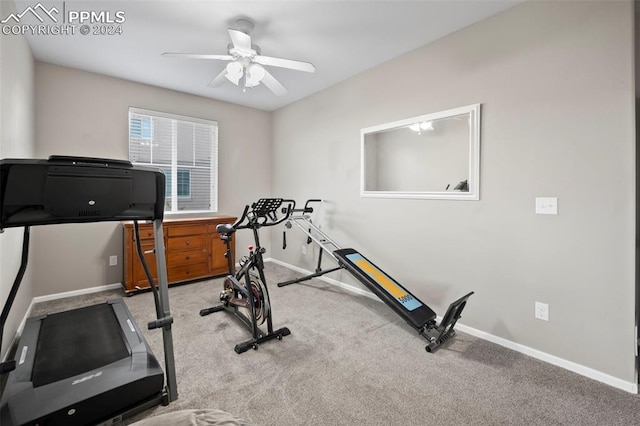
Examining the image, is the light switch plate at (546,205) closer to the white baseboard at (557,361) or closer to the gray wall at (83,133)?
the white baseboard at (557,361)

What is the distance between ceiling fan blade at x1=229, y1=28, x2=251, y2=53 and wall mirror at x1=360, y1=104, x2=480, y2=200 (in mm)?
1698

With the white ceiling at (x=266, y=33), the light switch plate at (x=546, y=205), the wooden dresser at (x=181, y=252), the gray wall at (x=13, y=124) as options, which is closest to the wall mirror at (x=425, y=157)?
the light switch plate at (x=546, y=205)

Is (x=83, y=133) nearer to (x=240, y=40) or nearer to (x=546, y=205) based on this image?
(x=240, y=40)

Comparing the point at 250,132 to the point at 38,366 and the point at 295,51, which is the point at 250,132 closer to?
the point at 295,51

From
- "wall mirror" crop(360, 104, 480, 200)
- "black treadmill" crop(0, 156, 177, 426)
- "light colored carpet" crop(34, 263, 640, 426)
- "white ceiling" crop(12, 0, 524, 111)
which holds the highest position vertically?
"white ceiling" crop(12, 0, 524, 111)

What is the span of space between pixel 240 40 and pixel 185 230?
2.59 metres

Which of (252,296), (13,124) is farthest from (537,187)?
(13,124)

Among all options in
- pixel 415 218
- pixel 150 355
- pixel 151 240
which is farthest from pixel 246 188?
pixel 150 355

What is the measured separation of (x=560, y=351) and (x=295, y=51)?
3581mm

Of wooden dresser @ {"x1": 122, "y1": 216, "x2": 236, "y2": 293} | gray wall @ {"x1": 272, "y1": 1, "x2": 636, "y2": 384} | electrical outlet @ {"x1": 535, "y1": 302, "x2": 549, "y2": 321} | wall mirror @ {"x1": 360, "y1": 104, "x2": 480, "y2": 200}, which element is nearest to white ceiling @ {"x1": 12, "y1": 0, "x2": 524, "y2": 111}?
gray wall @ {"x1": 272, "y1": 1, "x2": 636, "y2": 384}

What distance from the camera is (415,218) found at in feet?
10.3

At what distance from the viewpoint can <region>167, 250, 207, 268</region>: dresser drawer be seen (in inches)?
153

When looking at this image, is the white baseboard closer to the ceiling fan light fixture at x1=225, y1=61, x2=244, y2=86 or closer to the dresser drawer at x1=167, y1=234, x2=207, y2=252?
the ceiling fan light fixture at x1=225, y1=61, x2=244, y2=86

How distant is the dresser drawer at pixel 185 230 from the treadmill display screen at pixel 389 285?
87.2 inches
